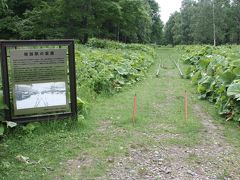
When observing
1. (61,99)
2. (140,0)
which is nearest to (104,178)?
(61,99)

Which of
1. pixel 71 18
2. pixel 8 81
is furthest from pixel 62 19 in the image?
pixel 8 81

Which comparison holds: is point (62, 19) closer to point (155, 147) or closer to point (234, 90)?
point (234, 90)

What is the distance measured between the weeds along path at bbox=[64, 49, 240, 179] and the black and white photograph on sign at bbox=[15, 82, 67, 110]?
1.01m

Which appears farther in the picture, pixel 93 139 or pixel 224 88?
pixel 224 88

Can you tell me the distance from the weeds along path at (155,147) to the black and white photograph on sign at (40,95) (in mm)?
1013

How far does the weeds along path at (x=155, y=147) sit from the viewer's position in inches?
177

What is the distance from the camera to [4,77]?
217 inches

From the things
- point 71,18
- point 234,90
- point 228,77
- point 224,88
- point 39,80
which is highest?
point 71,18

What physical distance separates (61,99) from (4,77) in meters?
1.14

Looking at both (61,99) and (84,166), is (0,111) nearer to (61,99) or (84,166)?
(61,99)

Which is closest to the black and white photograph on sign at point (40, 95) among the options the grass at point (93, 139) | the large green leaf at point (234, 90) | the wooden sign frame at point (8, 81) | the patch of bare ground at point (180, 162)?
the wooden sign frame at point (8, 81)

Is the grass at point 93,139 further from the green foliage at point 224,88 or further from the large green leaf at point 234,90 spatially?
the large green leaf at point 234,90

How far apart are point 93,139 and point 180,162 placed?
1.73 meters

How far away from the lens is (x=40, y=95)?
5.82 metres
